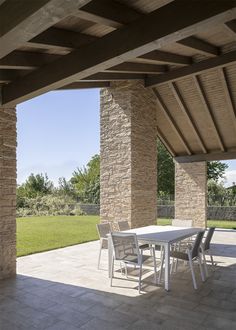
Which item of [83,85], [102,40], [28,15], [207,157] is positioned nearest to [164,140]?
[207,157]

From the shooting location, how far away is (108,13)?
3.56 meters

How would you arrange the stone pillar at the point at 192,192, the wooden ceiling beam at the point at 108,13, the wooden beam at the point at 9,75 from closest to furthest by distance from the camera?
the wooden ceiling beam at the point at 108,13 → the wooden beam at the point at 9,75 → the stone pillar at the point at 192,192

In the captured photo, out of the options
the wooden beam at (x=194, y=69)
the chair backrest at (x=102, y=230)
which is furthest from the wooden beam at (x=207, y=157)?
the chair backrest at (x=102, y=230)

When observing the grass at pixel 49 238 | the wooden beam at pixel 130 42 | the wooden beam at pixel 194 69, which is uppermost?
the wooden beam at pixel 194 69

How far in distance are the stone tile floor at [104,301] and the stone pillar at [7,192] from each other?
1.24 feet

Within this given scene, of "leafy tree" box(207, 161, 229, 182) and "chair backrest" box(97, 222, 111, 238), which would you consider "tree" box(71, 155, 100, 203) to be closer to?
"leafy tree" box(207, 161, 229, 182)

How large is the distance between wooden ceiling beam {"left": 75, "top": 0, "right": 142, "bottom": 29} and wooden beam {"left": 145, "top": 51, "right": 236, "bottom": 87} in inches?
158

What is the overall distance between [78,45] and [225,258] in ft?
19.2

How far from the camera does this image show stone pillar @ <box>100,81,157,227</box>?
8.29 metres

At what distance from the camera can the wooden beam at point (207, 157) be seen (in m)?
12.5

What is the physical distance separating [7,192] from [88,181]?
21679 millimetres

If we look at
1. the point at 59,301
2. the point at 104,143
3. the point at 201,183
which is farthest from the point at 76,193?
the point at 59,301

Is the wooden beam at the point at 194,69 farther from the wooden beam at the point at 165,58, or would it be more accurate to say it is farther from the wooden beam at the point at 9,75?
the wooden beam at the point at 9,75

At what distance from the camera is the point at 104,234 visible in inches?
247
